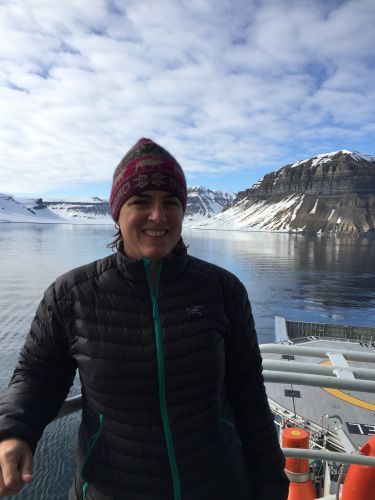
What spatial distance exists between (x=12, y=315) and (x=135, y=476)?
3550cm

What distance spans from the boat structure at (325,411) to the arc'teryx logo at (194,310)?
0.93m

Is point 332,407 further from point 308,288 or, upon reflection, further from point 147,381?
point 308,288

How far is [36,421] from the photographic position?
76.5 inches

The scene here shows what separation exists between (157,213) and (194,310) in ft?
2.00

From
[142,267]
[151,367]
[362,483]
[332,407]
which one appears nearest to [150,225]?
[142,267]

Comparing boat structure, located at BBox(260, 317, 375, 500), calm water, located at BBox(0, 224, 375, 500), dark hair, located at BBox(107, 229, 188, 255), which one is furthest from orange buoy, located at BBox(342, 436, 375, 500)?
calm water, located at BBox(0, 224, 375, 500)

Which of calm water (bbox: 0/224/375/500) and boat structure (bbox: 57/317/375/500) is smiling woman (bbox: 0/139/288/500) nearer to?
boat structure (bbox: 57/317/375/500)

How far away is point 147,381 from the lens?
200cm

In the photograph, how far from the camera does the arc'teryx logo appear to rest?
2.14 meters

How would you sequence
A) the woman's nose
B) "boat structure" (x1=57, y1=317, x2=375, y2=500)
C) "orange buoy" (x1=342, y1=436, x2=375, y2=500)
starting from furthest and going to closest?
"orange buoy" (x1=342, y1=436, x2=375, y2=500) → "boat structure" (x1=57, y1=317, x2=375, y2=500) → the woman's nose

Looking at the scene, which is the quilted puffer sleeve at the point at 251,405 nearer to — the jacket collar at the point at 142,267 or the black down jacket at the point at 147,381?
the black down jacket at the point at 147,381

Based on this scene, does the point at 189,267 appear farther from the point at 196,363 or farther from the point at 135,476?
the point at 135,476

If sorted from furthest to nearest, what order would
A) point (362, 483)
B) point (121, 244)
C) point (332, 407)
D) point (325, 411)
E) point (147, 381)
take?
point (332, 407) → point (325, 411) → point (362, 483) → point (121, 244) → point (147, 381)

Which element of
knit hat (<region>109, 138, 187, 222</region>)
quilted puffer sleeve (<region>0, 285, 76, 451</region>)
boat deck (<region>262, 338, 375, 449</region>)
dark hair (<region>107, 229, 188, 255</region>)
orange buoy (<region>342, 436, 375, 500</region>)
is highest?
knit hat (<region>109, 138, 187, 222</region>)
